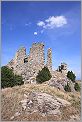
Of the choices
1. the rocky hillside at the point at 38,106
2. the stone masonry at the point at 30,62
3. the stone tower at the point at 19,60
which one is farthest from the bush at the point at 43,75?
the rocky hillside at the point at 38,106

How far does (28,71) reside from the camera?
8102 millimetres

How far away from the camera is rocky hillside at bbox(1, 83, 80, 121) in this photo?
191 inches

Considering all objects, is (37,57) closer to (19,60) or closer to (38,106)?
(19,60)

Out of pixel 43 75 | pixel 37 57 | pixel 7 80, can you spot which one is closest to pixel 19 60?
pixel 37 57

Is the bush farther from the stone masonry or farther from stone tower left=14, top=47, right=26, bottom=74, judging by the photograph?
stone tower left=14, top=47, right=26, bottom=74

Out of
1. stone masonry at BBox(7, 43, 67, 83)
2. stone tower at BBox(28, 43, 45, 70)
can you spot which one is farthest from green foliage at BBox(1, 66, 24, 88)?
stone tower at BBox(28, 43, 45, 70)

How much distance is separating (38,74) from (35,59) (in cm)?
72

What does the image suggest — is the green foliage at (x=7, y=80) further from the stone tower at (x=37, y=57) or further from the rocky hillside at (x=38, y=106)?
the stone tower at (x=37, y=57)

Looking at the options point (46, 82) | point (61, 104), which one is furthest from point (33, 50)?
point (61, 104)

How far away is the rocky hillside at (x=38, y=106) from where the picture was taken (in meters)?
4.84

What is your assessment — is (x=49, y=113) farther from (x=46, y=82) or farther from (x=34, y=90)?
(x=46, y=82)

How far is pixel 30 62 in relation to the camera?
26.9ft

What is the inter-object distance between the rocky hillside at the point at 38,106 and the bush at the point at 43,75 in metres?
1.37

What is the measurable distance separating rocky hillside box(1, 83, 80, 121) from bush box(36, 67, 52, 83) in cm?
137
